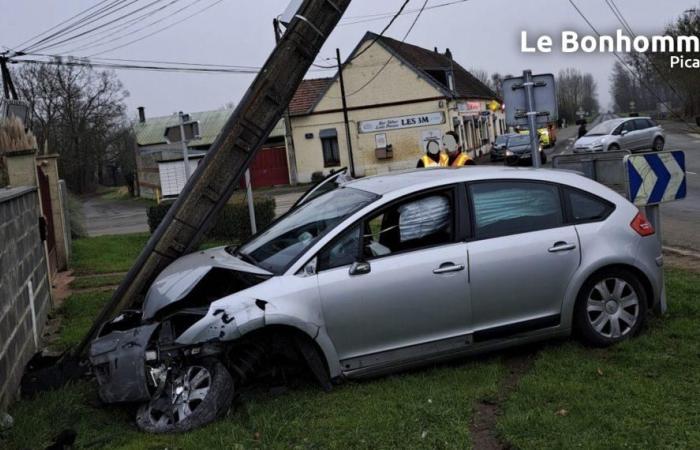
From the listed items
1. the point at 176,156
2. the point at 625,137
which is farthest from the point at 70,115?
the point at 625,137

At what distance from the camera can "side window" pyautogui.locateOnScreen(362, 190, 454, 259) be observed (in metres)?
5.30

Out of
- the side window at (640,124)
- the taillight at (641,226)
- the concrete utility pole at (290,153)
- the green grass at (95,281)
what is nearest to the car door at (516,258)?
Result: the taillight at (641,226)

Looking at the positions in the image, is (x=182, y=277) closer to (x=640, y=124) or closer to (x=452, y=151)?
(x=452, y=151)

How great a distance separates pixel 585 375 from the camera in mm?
4922

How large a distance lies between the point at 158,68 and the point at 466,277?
27.0m

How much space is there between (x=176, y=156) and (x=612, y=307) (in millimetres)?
41391

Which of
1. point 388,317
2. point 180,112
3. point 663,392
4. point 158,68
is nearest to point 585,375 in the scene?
point 663,392

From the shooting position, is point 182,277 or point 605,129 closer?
point 182,277

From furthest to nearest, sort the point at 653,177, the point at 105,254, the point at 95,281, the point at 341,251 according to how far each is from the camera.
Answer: the point at 105,254 < the point at 95,281 < the point at 653,177 < the point at 341,251

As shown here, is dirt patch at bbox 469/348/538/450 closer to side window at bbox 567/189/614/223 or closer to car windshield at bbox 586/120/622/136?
side window at bbox 567/189/614/223

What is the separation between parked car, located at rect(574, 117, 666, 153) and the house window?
14940mm

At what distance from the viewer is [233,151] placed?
678 centimetres

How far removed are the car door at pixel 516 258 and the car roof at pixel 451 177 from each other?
0.09m

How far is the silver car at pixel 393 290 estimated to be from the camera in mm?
4805
